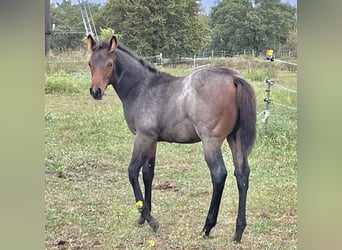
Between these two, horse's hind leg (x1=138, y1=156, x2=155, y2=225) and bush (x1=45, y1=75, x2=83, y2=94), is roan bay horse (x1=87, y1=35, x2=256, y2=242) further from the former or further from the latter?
bush (x1=45, y1=75, x2=83, y2=94)

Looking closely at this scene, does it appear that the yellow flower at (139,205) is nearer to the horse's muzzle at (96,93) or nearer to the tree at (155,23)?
the horse's muzzle at (96,93)

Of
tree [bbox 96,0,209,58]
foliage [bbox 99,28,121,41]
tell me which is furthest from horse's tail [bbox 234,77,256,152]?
foliage [bbox 99,28,121,41]

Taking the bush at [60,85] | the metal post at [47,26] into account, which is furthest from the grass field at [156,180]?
the metal post at [47,26]

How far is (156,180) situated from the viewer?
2365 mm

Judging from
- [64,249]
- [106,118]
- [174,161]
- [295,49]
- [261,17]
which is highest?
[261,17]

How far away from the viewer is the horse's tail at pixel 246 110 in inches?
89.0

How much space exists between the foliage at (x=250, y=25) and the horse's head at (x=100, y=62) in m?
0.52

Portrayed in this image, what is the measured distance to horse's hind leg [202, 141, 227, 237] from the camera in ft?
7.43

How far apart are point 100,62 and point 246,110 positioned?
0.77 meters

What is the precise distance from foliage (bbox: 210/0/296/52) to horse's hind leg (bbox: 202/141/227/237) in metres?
0.53

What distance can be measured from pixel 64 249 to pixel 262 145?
1.13 metres
